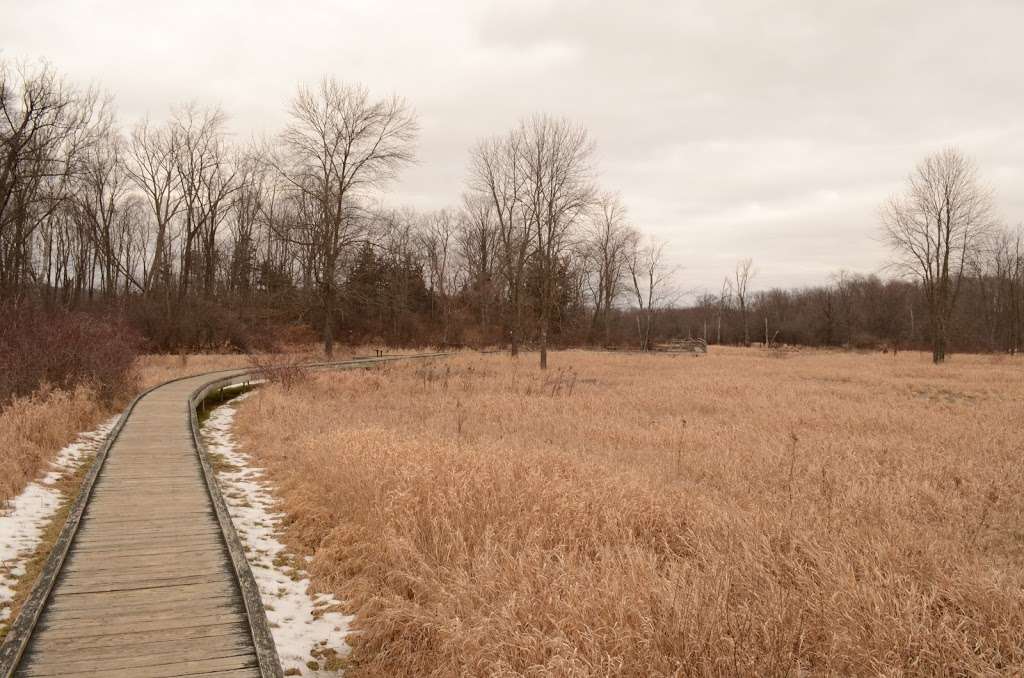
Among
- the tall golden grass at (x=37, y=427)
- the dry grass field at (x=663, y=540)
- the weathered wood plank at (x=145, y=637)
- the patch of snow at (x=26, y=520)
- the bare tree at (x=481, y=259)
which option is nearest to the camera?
the dry grass field at (x=663, y=540)

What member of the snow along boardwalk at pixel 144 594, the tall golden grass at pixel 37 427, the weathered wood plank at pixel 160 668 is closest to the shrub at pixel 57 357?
the tall golden grass at pixel 37 427

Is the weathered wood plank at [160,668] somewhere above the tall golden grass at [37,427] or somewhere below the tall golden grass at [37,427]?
below

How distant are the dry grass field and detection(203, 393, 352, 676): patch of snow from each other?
23 centimetres

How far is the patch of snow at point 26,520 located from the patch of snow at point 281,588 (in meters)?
1.91

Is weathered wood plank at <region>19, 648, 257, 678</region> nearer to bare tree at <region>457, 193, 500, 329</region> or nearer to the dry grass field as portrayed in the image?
the dry grass field

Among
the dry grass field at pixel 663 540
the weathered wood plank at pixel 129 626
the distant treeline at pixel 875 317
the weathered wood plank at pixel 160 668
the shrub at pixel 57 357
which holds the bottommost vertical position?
the weathered wood plank at pixel 160 668

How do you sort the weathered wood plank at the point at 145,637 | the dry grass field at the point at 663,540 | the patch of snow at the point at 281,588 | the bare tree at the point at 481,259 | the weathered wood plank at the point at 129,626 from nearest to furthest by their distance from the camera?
1. the dry grass field at the point at 663,540
2. the weathered wood plank at the point at 145,637
3. the weathered wood plank at the point at 129,626
4. the patch of snow at the point at 281,588
5. the bare tree at the point at 481,259

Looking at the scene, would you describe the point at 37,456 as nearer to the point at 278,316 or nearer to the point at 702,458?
the point at 702,458

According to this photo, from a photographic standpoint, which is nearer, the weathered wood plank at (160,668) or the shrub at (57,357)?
the weathered wood plank at (160,668)

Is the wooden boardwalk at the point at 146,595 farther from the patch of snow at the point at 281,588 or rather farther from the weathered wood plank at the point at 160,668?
the patch of snow at the point at 281,588

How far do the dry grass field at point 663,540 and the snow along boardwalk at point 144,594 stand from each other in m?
0.89

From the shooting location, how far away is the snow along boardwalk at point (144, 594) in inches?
143

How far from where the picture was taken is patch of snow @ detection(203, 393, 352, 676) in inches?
170

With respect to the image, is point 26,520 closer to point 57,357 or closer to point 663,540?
point 663,540
